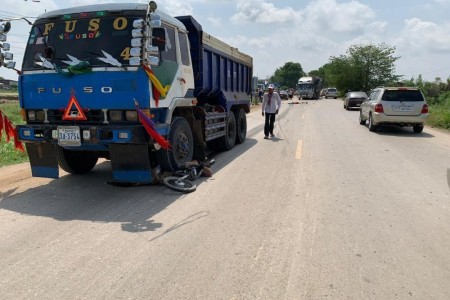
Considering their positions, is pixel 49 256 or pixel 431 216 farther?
pixel 431 216

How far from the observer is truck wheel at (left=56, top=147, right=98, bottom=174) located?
22.8 feet

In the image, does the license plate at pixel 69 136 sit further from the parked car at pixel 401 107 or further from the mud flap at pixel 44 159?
the parked car at pixel 401 107

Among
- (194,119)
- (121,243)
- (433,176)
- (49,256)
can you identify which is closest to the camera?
(49,256)

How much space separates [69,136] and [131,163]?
97cm

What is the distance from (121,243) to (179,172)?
9.00 ft

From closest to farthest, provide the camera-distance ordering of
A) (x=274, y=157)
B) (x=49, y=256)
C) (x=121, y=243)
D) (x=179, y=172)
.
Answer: (x=49, y=256) → (x=121, y=243) → (x=179, y=172) → (x=274, y=157)

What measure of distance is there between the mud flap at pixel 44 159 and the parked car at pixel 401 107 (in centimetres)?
1146

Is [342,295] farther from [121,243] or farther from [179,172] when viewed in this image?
[179,172]

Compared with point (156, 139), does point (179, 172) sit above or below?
below

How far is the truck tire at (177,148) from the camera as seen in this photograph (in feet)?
21.4

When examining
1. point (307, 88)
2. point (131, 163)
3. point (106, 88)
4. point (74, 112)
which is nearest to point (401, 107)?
point (131, 163)

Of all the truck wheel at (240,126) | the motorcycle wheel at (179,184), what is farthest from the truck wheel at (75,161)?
the truck wheel at (240,126)

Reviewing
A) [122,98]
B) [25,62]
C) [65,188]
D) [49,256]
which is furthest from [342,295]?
[25,62]

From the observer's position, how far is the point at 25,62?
20.2ft
